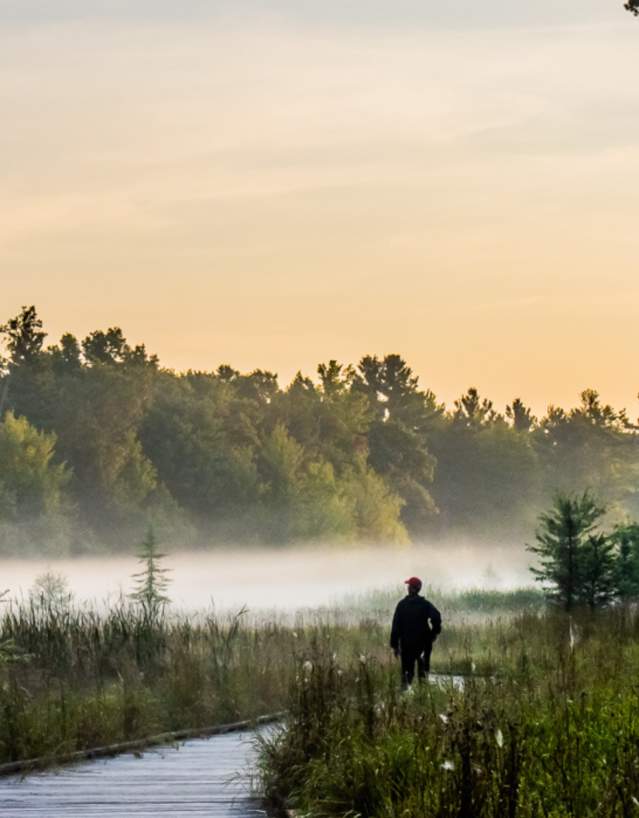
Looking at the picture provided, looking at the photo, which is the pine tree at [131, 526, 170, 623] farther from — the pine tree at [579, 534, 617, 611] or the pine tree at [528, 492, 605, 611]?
the pine tree at [579, 534, 617, 611]

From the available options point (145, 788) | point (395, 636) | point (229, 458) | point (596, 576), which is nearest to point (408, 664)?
point (395, 636)

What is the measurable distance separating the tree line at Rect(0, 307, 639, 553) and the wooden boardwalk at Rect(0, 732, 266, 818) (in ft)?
246

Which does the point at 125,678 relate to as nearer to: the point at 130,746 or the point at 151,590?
the point at 130,746

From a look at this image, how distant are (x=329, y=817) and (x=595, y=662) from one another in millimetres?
8777

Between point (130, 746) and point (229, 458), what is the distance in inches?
3686

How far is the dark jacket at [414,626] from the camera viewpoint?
18.9 m

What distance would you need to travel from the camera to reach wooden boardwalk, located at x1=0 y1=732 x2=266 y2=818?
11016 mm

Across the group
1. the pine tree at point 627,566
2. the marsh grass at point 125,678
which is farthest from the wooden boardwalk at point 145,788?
the pine tree at point 627,566

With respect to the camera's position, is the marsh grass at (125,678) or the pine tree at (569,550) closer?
the marsh grass at (125,678)

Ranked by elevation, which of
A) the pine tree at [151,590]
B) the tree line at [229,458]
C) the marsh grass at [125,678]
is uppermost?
the tree line at [229,458]

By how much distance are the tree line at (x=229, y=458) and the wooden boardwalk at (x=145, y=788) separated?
75.0 metres

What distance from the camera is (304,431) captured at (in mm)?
126625

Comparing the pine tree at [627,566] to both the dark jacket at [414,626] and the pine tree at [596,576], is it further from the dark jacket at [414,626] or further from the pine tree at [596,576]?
the dark jacket at [414,626]

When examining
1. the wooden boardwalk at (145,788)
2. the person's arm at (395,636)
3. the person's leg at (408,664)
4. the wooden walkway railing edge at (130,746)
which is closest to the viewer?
the wooden boardwalk at (145,788)
